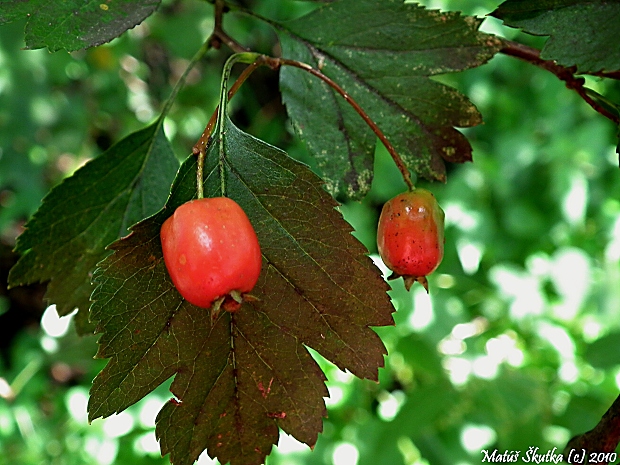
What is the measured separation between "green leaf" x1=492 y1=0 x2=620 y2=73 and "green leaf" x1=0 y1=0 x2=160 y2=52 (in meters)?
0.35

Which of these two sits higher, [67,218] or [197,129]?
[67,218]

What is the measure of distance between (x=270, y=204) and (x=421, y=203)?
0.15 m

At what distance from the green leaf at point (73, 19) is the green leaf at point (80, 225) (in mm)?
214

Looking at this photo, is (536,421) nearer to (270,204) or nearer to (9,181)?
(270,204)

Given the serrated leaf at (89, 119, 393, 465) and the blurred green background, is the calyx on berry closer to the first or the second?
the serrated leaf at (89, 119, 393, 465)

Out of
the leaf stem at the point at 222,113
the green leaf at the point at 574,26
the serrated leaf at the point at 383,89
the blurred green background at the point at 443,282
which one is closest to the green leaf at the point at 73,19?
the leaf stem at the point at 222,113

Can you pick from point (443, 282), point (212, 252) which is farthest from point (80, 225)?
point (443, 282)

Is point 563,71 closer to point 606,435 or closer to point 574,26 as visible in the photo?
point 574,26

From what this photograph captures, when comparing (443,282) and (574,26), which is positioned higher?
(574,26)

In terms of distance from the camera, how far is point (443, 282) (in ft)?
6.56

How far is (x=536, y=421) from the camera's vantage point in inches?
58.1

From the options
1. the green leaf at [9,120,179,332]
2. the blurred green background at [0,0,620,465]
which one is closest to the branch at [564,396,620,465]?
the green leaf at [9,120,179,332]

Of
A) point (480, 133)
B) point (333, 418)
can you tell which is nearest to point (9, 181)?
point (333, 418)

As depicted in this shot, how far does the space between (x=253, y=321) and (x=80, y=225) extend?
0.30 metres
